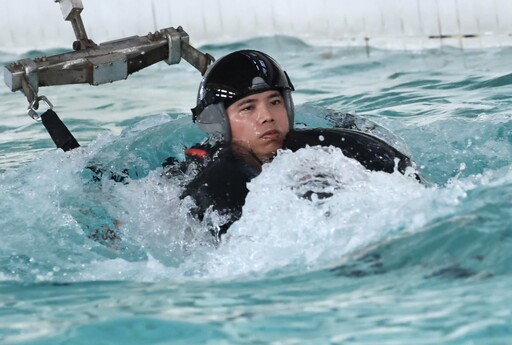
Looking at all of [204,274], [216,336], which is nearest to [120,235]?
[204,274]

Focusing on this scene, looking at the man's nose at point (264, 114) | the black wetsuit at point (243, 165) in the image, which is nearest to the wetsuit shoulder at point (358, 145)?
the black wetsuit at point (243, 165)

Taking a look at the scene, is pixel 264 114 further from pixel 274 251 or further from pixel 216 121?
pixel 274 251

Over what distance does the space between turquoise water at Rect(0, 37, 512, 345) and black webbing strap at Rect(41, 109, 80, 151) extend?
14 centimetres

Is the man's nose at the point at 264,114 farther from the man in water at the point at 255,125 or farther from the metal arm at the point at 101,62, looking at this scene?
the metal arm at the point at 101,62

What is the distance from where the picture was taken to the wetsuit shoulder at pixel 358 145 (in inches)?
183

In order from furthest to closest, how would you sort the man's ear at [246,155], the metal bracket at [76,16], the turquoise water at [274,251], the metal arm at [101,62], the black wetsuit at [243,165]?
1. the metal bracket at [76,16]
2. the metal arm at [101,62]
3. the man's ear at [246,155]
4. the black wetsuit at [243,165]
5. the turquoise water at [274,251]

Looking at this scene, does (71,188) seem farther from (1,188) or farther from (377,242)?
(377,242)

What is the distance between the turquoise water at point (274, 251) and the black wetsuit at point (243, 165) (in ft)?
0.32

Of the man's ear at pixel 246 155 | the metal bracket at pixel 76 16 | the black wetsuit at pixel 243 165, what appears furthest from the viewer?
the metal bracket at pixel 76 16

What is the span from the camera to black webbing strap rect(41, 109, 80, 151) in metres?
4.84

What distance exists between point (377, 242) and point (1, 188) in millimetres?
2406

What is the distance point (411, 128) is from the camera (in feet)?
20.9

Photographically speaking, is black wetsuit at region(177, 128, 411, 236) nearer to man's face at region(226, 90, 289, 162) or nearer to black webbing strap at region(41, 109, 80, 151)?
man's face at region(226, 90, 289, 162)

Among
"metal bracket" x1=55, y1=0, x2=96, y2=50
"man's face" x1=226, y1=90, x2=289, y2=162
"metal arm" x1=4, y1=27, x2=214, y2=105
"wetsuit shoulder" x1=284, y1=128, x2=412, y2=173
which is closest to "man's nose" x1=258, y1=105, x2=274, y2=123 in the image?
"man's face" x1=226, y1=90, x2=289, y2=162
